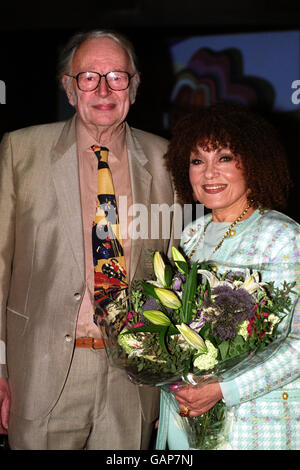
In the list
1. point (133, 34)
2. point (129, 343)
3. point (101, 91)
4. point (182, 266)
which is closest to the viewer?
point (129, 343)

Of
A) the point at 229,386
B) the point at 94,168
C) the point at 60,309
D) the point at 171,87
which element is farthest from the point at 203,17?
the point at 229,386

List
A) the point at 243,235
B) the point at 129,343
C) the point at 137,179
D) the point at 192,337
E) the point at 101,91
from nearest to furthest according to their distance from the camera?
1. the point at 192,337
2. the point at 129,343
3. the point at 243,235
4. the point at 101,91
5. the point at 137,179

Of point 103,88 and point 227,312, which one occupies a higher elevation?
point 103,88

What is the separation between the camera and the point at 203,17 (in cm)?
424

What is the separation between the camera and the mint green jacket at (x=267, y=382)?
176cm

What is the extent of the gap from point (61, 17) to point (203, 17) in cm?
110

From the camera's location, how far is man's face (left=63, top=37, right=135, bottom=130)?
2121mm

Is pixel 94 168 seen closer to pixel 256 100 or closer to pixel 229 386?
pixel 229 386

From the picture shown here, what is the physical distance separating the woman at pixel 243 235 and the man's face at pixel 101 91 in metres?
0.27

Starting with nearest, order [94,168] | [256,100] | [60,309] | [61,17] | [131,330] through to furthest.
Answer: [131,330] < [60,309] < [94,168] < [61,17] < [256,100]

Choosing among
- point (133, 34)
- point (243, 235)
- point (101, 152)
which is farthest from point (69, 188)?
point (133, 34)

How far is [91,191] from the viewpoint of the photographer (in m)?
2.14

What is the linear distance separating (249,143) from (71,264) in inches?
31.6

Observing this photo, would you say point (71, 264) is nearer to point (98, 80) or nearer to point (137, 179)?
point (137, 179)
